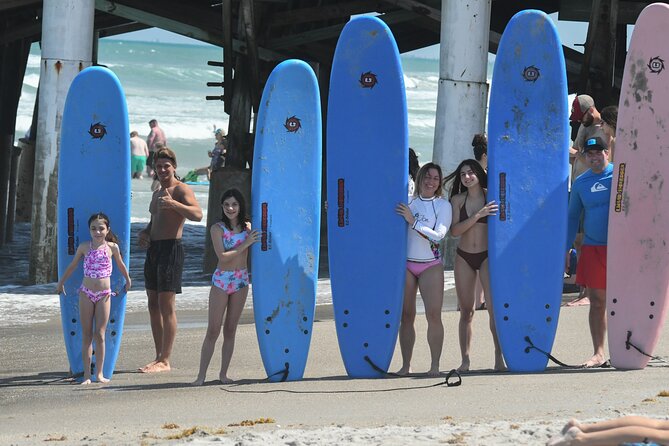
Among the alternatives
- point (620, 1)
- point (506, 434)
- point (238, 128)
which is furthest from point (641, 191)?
point (620, 1)

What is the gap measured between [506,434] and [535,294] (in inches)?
76.1

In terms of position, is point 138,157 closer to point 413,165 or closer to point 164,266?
point 164,266

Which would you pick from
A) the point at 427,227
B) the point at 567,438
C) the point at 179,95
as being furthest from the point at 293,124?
the point at 179,95

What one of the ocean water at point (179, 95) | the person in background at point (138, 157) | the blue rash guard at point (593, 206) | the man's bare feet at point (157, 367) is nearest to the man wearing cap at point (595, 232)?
the blue rash guard at point (593, 206)

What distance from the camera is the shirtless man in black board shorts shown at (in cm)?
659

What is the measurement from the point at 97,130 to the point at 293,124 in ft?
3.66

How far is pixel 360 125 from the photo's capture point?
21.6 ft

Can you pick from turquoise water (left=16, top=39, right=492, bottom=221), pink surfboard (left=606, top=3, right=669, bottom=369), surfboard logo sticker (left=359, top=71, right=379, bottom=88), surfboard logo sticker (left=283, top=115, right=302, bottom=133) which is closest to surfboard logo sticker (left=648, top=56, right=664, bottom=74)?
pink surfboard (left=606, top=3, right=669, bottom=369)

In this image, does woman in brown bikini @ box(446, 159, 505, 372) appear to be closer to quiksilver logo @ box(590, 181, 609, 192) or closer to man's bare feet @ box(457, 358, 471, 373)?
man's bare feet @ box(457, 358, 471, 373)

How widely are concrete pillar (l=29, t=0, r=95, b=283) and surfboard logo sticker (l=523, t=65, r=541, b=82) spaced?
16.8 ft

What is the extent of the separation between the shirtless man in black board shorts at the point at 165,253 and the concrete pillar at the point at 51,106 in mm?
4077

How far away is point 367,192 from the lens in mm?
6523

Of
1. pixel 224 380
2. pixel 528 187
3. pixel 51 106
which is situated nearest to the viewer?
pixel 224 380

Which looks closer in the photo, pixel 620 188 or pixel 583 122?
pixel 620 188
